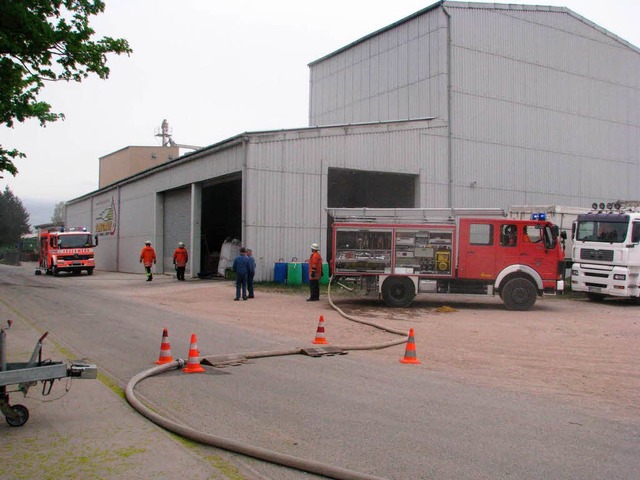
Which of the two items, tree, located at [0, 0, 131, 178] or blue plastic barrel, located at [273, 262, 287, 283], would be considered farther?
blue plastic barrel, located at [273, 262, 287, 283]

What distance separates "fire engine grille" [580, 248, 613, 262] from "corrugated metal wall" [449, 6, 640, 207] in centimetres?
891

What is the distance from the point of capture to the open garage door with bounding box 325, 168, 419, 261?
28.6 meters

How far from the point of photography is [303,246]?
25.3 meters

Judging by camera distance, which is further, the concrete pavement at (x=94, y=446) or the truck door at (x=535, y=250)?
the truck door at (x=535, y=250)

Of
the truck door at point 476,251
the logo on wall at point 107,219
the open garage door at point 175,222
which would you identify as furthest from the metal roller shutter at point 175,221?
the truck door at point 476,251

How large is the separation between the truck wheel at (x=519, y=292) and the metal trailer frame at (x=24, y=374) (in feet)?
45.5

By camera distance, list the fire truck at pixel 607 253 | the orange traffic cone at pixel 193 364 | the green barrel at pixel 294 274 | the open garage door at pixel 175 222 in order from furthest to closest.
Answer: the open garage door at pixel 175 222, the green barrel at pixel 294 274, the fire truck at pixel 607 253, the orange traffic cone at pixel 193 364

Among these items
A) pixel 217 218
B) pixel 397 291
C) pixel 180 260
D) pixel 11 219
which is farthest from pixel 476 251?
pixel 11 219

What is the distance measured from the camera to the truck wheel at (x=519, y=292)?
17094 mm

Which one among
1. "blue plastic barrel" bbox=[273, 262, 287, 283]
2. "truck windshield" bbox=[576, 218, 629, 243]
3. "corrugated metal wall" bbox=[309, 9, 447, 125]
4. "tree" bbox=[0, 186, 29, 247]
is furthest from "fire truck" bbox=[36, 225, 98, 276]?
"tree" bbox=[0, 186, 29, 247]

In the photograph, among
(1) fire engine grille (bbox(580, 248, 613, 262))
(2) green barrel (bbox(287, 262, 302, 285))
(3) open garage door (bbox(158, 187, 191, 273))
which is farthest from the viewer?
(3) open garage door (bbox(158, 187, 191, 273))

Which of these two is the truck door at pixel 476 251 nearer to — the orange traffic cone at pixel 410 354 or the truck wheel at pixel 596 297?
the truck wheel at pixel 596 297

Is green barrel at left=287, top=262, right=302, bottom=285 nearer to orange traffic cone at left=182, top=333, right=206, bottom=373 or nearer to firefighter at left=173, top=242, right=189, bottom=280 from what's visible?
firefighter at left=173, top=242, right=189, bottom=280

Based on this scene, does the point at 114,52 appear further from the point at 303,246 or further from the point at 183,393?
the point at 303,246
